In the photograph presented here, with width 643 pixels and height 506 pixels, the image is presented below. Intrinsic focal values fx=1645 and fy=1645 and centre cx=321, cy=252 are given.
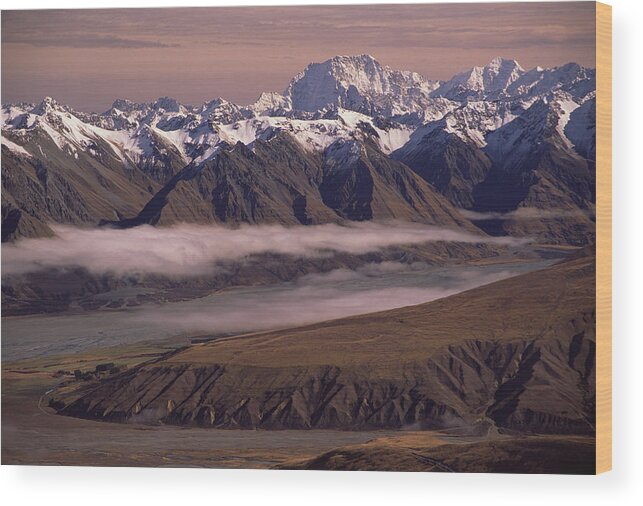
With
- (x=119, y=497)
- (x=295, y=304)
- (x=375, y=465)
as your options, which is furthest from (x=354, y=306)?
(x=119, y=497)

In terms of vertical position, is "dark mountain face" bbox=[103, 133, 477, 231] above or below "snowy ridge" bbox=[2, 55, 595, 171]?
below

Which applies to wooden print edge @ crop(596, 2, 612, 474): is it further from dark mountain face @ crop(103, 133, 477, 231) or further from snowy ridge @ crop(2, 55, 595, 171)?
dark mountain face @ crop(103, 133, 477, 231)

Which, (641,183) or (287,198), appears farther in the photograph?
(287,198)

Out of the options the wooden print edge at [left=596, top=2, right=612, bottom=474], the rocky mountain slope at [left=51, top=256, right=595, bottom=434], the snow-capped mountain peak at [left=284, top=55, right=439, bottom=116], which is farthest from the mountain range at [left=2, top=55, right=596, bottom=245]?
the rocky mountain slope at [left=51, top=256, right=595, bottom=434]

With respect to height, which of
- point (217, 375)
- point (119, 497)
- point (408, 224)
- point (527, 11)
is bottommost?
point (119, 497)

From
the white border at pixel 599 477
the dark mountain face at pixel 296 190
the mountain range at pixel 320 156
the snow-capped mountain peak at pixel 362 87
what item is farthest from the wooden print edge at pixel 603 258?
the snow-capped mountain peak at pixel 362 87

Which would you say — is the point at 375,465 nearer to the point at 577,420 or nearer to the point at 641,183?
the point at 577,420

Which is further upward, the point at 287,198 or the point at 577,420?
the point at 287,198
